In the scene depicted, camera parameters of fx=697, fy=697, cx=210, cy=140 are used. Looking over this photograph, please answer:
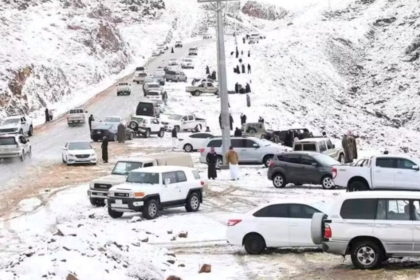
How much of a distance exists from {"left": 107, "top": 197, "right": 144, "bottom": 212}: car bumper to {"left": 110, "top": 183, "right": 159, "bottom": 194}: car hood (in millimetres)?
343

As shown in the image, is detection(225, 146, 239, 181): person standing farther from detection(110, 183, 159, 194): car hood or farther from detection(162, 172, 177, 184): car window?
detection(110, 183, 159, 194): car hood

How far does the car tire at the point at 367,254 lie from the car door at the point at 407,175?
10487 mm

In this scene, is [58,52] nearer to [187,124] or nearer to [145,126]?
[145,126]

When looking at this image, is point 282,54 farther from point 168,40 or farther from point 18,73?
point 168,40

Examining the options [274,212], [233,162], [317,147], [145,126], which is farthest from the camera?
[145,126]

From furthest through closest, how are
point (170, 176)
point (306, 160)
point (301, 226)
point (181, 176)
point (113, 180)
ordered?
point (306, 160)
point (113, 180)
point (181, 176)
point (170, 176)
point (301, 226)


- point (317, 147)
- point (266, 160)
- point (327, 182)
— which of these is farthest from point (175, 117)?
point (327, 182)

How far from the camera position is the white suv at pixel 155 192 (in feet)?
70.9

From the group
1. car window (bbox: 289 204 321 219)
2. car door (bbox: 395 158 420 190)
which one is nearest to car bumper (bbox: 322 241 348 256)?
car window (bbox: 289 204 321 219)

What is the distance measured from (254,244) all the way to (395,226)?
3.90 meters

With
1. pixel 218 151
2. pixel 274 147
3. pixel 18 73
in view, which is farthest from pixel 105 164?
pixel 18 73

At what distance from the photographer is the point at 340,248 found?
47.8 ft

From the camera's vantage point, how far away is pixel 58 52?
249 ft

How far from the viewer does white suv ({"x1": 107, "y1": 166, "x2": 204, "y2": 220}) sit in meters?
21.6
